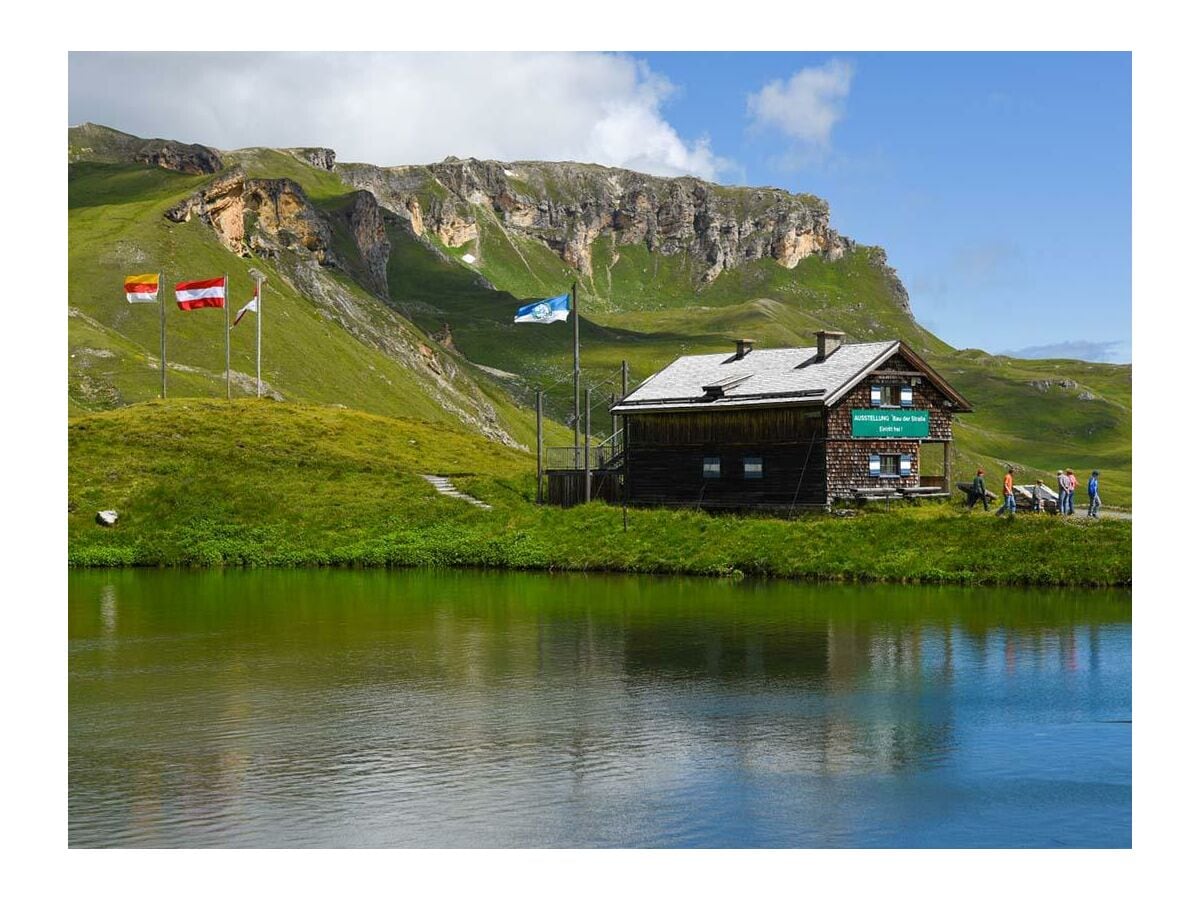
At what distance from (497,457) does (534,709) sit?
64082 mm

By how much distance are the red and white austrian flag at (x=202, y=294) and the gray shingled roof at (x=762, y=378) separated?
30.8 metres

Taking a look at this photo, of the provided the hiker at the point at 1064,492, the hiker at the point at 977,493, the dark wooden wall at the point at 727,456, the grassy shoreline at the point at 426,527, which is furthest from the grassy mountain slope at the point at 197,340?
the hiker at the point at 1064,492

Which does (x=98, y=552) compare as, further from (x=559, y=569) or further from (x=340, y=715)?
(x=340, y=715)

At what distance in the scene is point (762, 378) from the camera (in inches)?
2717

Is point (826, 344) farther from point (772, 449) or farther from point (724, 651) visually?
point (724, 651)

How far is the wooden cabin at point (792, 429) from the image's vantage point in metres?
64.9

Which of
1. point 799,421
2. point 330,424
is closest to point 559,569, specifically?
point 799,421

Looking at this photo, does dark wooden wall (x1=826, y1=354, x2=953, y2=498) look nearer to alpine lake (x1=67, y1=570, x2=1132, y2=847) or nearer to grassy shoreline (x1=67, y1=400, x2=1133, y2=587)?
grassy shoreline (x1=67, y1=400, x2=1133, y2=587)

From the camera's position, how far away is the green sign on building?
65375 millimetres

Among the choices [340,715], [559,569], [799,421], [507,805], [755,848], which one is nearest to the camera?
[755,848]

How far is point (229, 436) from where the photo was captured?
81.8 m

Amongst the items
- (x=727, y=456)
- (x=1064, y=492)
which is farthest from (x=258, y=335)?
(x=1064, y=492)

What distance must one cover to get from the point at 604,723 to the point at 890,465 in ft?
140

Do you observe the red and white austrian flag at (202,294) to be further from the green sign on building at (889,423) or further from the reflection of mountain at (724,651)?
the reflection of mountain at (724,651)
